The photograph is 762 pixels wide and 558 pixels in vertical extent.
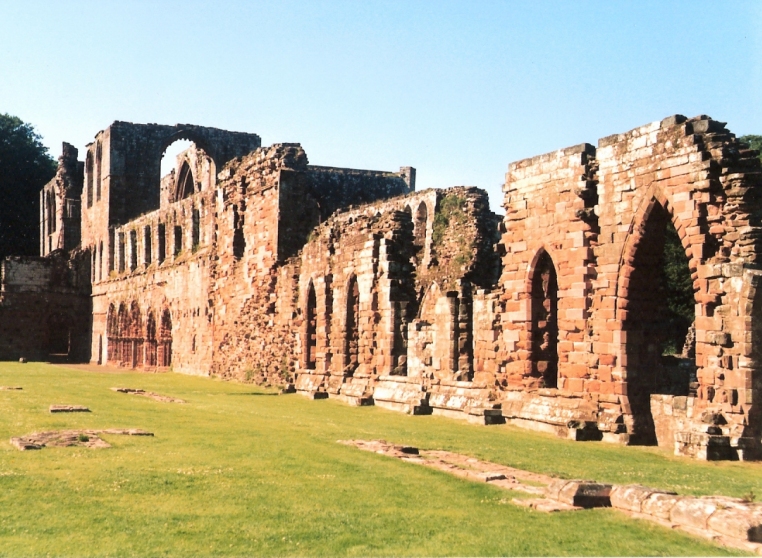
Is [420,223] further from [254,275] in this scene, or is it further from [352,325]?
[352,325]

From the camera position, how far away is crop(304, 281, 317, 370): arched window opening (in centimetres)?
2323

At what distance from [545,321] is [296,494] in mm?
8674

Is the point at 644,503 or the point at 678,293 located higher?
the point at 678,293

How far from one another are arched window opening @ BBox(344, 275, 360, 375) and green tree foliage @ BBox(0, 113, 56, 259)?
47.4 meters

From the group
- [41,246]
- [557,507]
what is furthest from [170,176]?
[557,507]

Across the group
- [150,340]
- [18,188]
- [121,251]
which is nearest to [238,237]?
[150,340]

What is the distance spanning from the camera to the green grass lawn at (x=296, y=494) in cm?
625

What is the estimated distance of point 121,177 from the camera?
45594mm

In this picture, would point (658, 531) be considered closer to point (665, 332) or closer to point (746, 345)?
point (746, 345)

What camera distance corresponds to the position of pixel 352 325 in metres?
21.4

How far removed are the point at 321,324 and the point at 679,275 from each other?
15.5 metres

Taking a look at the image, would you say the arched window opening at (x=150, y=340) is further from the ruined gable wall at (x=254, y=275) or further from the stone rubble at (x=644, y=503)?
the stone rubble at (x=644, y=503)

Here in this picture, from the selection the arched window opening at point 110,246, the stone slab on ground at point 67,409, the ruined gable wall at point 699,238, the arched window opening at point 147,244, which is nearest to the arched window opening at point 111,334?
the arched window opening at point 110,246

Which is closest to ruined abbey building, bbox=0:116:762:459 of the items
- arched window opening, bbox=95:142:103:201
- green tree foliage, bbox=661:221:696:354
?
green tree foliage, bbox=661:221:696:354
